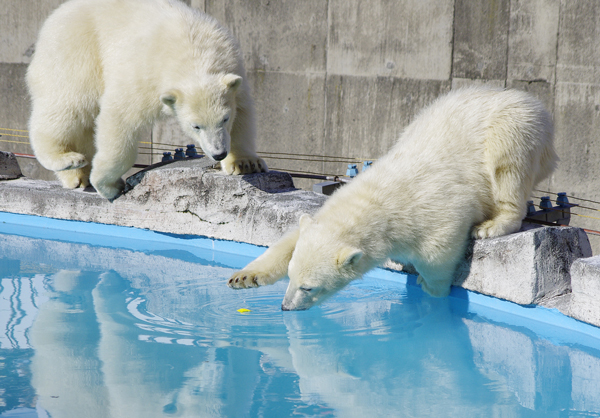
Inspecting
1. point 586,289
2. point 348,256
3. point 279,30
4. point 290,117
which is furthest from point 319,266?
point 279,30

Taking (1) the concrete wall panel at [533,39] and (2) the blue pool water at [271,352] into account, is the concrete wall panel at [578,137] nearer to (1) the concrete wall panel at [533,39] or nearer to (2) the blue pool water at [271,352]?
(1) the concrete wall panel at [533,39]

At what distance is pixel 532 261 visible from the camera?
3.09 m

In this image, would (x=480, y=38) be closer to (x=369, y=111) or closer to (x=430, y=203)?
(x=369, y=111)

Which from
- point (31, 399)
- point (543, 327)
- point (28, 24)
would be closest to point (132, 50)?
point (31, 399)

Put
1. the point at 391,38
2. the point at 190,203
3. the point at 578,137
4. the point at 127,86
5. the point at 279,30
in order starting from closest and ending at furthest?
the point at 127,86 → the point at 190,203 → the point at 578,137 → the point at 391,38 → the point at 279,30

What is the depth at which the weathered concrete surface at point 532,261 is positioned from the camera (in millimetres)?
3102

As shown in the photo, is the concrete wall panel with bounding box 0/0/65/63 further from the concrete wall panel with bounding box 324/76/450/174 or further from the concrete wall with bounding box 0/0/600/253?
the concrete wall panel with bounding box 324/76/450/174

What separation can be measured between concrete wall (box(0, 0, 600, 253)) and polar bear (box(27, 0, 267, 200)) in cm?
223


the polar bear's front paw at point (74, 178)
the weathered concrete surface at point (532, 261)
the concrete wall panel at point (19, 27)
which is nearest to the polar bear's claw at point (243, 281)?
the weathered concrete surface at point (532, 261)

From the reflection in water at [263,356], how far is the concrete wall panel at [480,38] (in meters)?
2.99

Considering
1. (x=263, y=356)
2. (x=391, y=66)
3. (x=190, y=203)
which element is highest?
(x=391, y=66)

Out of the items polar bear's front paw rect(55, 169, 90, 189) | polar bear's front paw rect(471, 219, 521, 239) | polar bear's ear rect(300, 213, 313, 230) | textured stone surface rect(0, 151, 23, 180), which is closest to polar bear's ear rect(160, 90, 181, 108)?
polar bear's ear rect(300, 213, 313, 230)

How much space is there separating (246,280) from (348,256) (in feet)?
1.88

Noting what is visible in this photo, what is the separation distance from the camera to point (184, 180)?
4.59m
